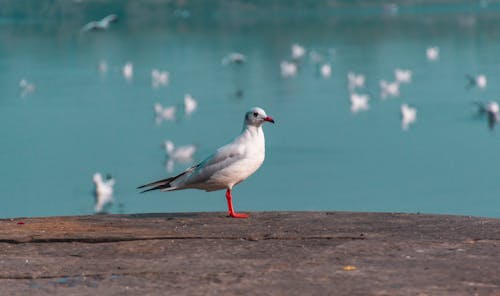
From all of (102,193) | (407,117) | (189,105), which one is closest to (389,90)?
(189,105)

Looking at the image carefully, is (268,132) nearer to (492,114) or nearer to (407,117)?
(407,117)

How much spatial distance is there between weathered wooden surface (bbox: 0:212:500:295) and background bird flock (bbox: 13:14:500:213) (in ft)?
39.9

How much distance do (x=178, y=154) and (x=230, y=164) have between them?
1521cm

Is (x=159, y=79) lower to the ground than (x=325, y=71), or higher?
lower

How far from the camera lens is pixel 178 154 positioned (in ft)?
82.3

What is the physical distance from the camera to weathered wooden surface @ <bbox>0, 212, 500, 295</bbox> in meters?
6.96

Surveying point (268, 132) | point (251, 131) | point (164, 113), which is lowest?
point (251, 131)

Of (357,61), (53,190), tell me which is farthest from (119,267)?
(357,61)

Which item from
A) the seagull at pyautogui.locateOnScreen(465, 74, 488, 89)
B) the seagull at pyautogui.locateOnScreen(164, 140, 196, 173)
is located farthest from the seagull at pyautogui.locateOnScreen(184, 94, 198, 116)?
the seagull at pyautogui.locateOnScreen(465, 74, 488, 89)

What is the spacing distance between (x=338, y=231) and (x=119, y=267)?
2041 millimetres

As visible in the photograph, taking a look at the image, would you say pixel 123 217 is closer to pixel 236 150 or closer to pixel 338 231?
pixel 236 150

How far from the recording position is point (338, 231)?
28.8 ft

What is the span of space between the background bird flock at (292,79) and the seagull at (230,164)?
1114cm

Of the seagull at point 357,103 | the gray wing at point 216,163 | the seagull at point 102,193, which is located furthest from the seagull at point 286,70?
the gray wing at point 216,163
